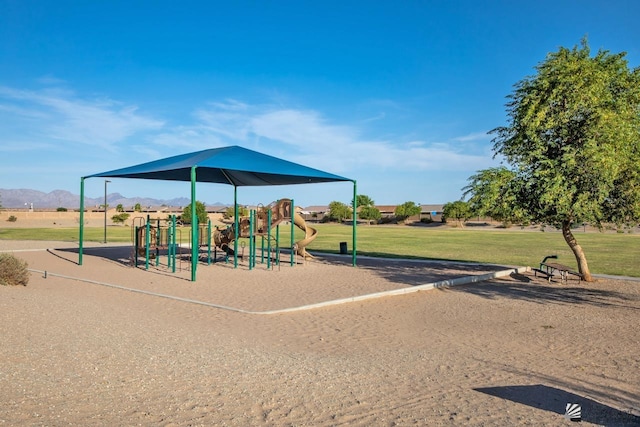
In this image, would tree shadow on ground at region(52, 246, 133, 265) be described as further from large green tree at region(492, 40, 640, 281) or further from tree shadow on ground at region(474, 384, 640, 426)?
tree shadow on ground at region(474, 384, 640, 426)

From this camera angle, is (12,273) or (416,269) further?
(416,269)

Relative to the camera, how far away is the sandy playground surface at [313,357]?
4793 millimetres

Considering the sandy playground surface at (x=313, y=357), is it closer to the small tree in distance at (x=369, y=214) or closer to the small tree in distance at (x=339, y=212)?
the small tree in distance at (x=369, y=214)

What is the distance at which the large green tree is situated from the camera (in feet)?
43.8

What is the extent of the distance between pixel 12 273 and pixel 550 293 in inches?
515

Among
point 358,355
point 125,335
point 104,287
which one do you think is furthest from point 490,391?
point 104,287

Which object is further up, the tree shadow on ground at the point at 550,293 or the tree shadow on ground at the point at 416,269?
the tree shadow on ground at the point at 416,269

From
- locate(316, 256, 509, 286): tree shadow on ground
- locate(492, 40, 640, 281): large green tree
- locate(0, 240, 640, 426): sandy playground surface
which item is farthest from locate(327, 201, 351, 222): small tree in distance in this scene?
locate(0, 240, 640, 426): sandy playground surface

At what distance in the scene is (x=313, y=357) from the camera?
676 centimetres

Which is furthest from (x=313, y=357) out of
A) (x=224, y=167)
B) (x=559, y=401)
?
(x=224, y=167)

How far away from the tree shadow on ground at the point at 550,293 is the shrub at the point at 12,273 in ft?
35.2

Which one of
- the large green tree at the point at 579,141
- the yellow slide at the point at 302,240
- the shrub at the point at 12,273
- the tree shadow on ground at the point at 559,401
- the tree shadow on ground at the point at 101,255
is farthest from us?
the yellow slide at the point at 302,240

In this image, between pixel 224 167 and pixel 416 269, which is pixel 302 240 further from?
pixel 224 167

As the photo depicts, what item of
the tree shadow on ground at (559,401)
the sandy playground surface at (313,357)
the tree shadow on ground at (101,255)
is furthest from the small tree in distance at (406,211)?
the tree shadow on ground at (559,401)
